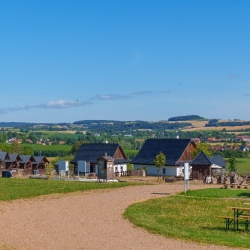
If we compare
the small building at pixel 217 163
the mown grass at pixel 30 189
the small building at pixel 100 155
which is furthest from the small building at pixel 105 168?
the small building at pixel 100 155

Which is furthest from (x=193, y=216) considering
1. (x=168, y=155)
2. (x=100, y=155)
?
(x=100, y=155)

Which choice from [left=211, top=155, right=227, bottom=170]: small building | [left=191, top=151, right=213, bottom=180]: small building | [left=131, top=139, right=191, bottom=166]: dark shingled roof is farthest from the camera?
[left=131, top=139, right=191, bottom=166]: dark shingled roof

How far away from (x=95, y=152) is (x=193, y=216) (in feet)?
127

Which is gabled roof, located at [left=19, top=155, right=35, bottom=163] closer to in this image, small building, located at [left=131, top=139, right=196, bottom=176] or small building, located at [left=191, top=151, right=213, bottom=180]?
small building, located at [left=131, top=139, right=196, bottom=176]

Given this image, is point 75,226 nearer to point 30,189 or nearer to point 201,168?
point 30,189

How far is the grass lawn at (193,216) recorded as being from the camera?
61.2 ft

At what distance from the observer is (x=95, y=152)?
62.1 m

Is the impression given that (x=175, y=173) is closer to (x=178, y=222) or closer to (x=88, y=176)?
(x=88, y=176)

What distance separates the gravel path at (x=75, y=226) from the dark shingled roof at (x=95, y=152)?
27985mm

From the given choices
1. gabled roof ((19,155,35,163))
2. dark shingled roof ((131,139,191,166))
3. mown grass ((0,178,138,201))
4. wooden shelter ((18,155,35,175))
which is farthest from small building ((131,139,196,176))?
mown grass ((0,178,138,201))

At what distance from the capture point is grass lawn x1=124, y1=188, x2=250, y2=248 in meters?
18.6

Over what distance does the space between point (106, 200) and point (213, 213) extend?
7.47 metres

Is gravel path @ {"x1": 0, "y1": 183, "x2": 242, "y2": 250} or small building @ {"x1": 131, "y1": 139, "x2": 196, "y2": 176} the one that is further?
small building @ {"x1": 131, "y1": 139, "x2": 196, "y2": 176}

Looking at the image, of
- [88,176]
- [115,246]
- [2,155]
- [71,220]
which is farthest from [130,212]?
[2,155]
